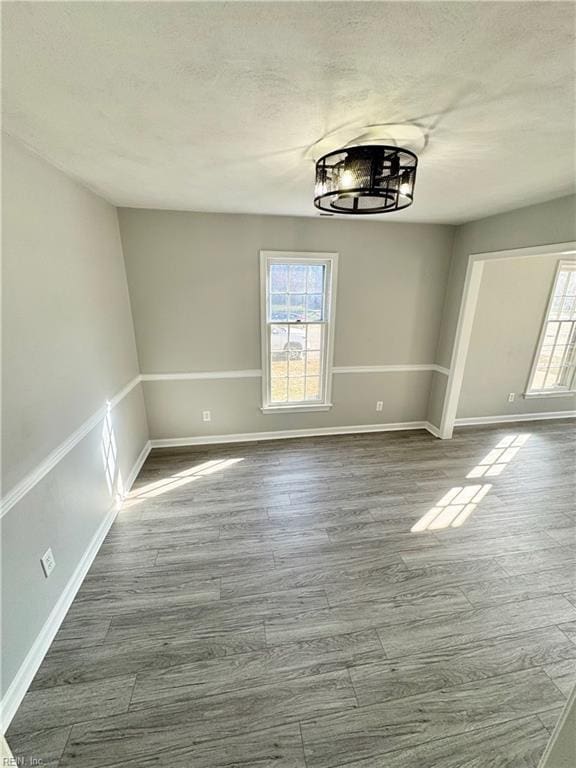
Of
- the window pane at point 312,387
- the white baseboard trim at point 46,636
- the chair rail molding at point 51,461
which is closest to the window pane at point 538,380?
the window pane at point 312,387

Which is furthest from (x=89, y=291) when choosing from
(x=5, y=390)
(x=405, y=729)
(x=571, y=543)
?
(x=571, y=543)

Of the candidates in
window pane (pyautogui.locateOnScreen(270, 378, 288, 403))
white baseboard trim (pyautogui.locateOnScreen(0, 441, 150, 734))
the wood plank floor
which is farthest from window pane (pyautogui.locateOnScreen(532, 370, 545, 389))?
white baseboard trim (pyautogui.locateOnScreen(0, 441, 150, 734))

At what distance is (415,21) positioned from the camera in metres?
0.78

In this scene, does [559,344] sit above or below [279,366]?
above

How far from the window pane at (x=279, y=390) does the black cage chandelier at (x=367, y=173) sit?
2330mm

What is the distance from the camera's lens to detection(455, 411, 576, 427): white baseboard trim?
4.13 meters

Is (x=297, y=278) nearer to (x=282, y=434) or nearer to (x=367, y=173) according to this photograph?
(x=282, y=434)

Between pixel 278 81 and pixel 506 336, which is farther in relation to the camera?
pixel 506 336

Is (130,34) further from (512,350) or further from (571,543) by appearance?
(512,350)

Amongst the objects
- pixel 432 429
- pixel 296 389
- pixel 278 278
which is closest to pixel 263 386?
pixel 296 389

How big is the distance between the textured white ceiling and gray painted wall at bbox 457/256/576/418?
2.03 m

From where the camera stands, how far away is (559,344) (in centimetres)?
412

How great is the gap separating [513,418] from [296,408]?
314cm

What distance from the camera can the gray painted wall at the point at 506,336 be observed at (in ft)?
11.9
